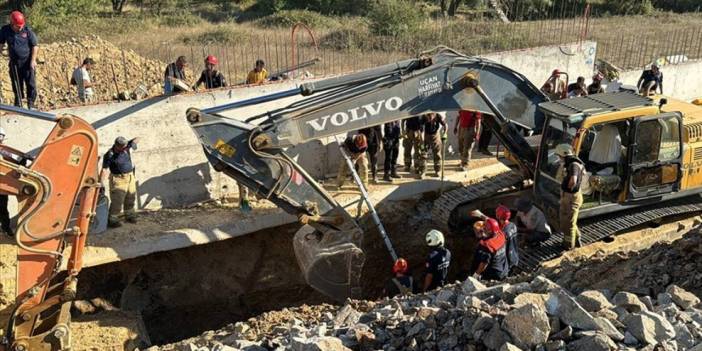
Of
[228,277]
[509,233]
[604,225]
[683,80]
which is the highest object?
[683,80]

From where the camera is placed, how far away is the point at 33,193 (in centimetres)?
721

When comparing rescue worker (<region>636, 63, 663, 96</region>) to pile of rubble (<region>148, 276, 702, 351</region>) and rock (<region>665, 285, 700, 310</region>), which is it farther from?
rock (<region>665, 285, 700, 310</region>)

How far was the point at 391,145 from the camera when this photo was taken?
41.0ft

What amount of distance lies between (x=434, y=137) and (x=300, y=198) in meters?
A: 3.84

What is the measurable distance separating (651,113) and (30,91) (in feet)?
29.6

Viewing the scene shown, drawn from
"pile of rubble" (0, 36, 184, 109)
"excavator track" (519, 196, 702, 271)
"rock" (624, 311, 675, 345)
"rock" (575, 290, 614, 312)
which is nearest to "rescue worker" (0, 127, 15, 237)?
"pile of rubble" (0, 36, 184, 109)

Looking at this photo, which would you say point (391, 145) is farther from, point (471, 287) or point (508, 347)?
point (508, 347)

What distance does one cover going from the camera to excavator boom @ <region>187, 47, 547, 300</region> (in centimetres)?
903

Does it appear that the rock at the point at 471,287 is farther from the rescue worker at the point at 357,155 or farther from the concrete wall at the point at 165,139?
the concrete wall at the point at 165,139

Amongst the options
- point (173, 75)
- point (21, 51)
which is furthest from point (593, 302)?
point (21, 51)

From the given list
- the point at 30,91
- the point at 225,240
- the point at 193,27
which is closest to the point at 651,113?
the point at 225,240

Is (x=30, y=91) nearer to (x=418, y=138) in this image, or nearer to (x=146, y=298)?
(x=146, y=298)

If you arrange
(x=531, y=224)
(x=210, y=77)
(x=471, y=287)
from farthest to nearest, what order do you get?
(x=210, y=77), (x=531, y=224), (x=471, y=287)

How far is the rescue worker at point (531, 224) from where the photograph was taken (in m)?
9.98
